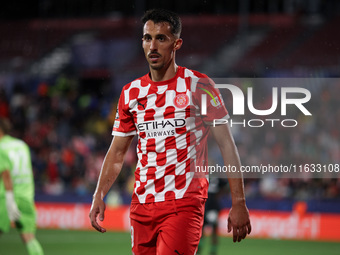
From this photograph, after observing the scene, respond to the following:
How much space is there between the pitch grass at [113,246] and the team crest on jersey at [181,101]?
6677 millimetres

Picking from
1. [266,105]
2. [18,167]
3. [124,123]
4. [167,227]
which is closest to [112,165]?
[124,123]

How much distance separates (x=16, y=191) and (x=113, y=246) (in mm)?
4271

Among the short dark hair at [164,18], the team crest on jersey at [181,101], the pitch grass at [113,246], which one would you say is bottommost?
the pitch grass at [113,246]

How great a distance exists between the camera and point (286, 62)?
15.8 meters

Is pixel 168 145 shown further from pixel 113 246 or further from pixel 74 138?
pixel 74 138

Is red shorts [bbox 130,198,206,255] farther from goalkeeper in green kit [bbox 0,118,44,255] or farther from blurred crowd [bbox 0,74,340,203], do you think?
blurred crowd [bbox 0,74,340,203]

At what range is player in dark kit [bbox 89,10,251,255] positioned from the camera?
4285 millimetres

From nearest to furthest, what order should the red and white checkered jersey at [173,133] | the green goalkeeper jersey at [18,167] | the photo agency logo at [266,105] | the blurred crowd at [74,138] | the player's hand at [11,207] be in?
the red and white checkered jersey at [173,133] → the photo agency logo at [266,105] → the player's hand at [11,207] → the green goalkeeper jersey at [18,167] → the blurred crowd at [74,138]

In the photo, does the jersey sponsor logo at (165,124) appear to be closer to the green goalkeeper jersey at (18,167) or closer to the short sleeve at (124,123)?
the short sleeve at (124,123)

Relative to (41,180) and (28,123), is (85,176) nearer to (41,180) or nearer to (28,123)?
(41,180)

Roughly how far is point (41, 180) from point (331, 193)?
267 inches

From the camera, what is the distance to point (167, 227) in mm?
4238

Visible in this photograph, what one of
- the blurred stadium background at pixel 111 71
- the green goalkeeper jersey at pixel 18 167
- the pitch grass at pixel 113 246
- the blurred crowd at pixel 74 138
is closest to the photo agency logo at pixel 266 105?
the blurred stadium background at pixel 111 71

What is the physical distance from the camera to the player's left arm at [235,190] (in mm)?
4090
